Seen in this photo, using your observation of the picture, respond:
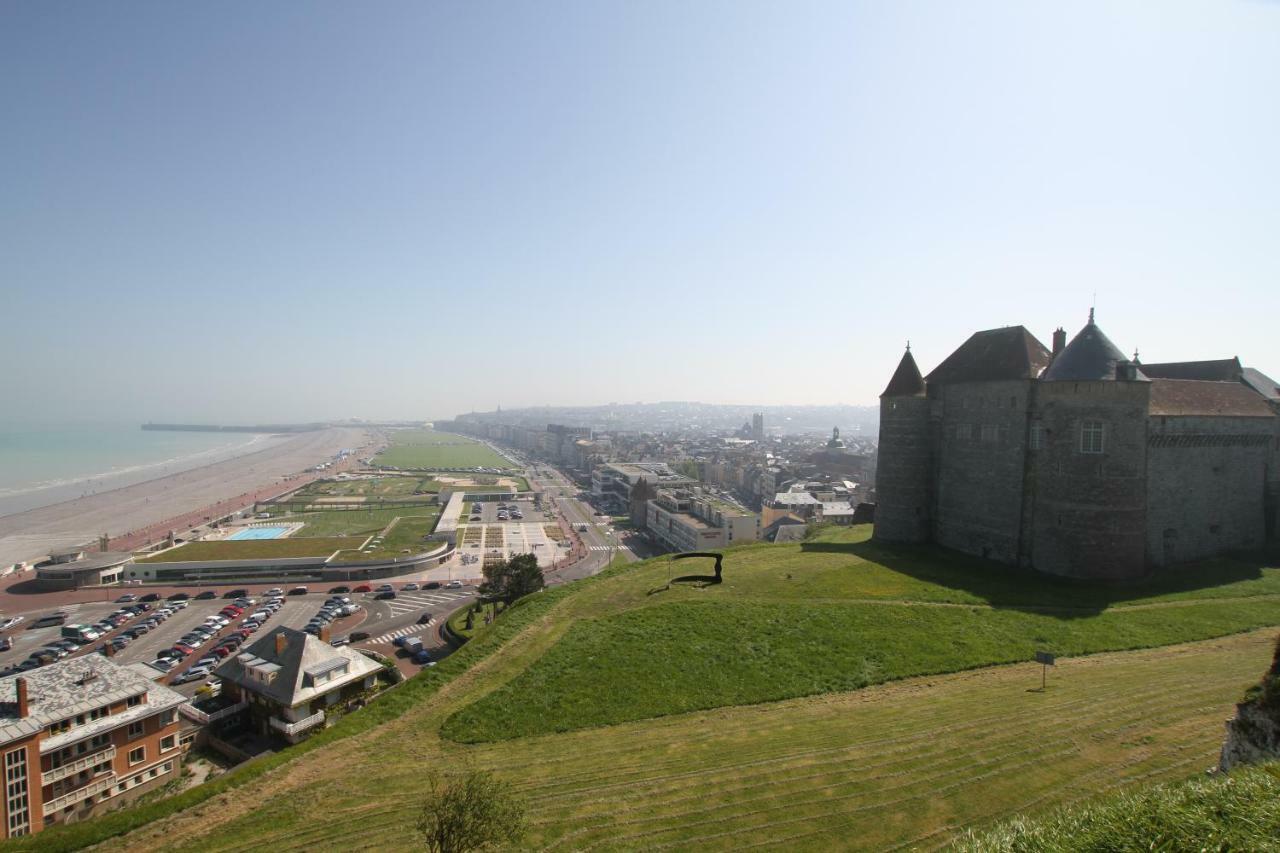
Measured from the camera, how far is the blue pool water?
82.1m

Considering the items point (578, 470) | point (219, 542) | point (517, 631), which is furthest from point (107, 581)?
point (578, 470)

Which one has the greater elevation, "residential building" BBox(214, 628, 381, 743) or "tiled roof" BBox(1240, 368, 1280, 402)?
"tiled roof" BBox(1240, 368, 1280, 402)

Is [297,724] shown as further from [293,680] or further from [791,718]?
[791,718]

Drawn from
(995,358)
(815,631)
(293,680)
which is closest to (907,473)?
(995,358)

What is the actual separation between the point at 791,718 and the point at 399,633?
4158cm

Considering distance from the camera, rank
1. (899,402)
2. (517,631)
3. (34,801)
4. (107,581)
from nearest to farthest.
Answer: (34,801)
(517,631)
(899,402)
(107,581)

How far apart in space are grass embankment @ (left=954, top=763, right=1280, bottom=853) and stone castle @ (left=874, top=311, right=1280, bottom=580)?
2196 cm

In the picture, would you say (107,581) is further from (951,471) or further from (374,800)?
(951,471)

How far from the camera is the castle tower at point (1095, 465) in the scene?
27.2 meters

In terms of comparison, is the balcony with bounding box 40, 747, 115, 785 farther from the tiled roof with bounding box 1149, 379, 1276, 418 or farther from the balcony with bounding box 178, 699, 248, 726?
the tiled roof with bounding box 1149, 379, 1276, 418

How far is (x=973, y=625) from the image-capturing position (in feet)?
73.9

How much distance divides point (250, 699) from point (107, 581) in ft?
165

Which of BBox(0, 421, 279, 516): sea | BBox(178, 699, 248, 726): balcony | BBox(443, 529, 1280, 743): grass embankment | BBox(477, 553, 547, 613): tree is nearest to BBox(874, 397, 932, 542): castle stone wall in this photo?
BBox(443, 529, 1280, 743): grass embankment

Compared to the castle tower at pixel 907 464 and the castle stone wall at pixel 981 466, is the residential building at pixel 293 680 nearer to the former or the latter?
the castle tower at pixel 907 464
